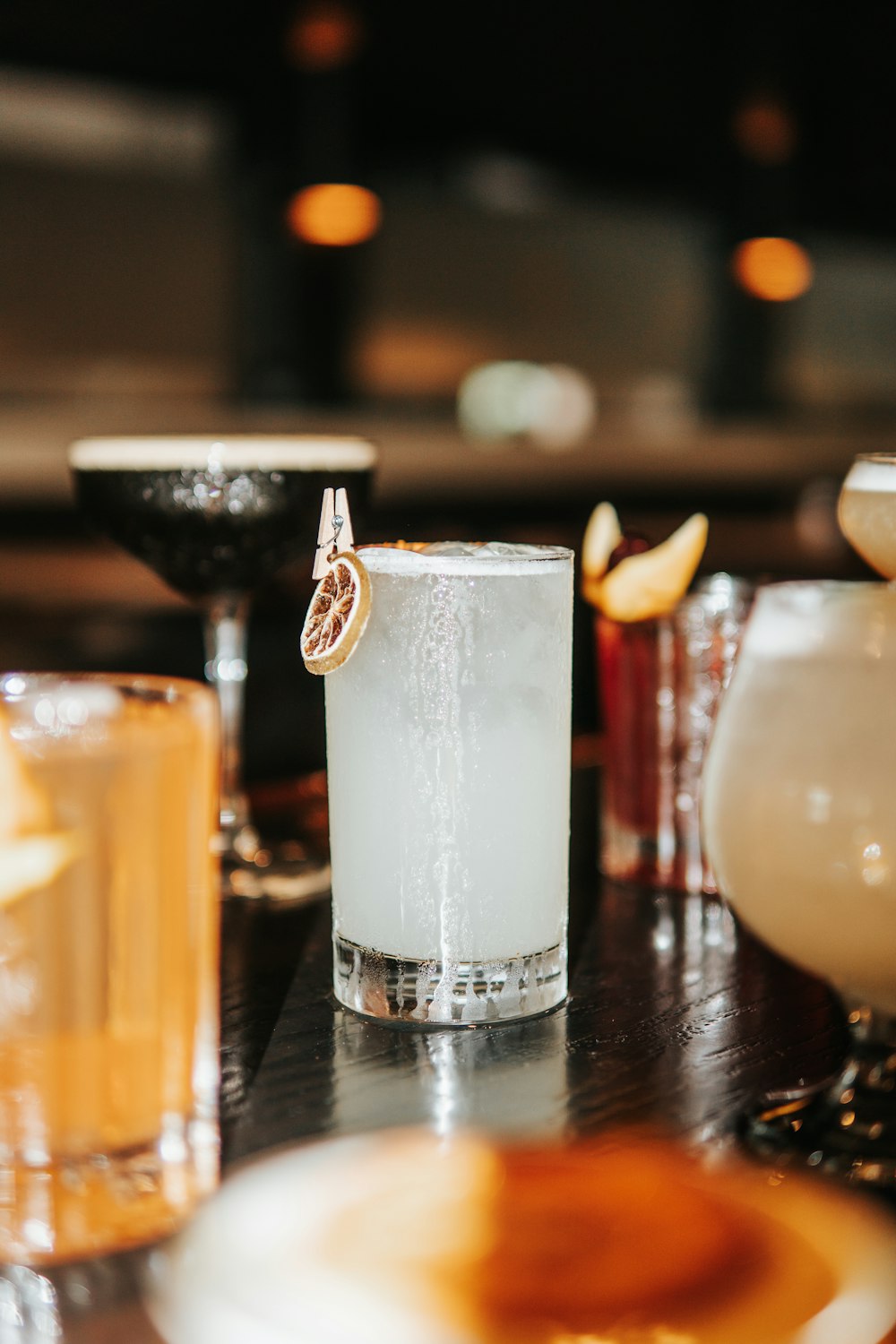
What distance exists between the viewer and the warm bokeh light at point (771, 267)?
6.74 m

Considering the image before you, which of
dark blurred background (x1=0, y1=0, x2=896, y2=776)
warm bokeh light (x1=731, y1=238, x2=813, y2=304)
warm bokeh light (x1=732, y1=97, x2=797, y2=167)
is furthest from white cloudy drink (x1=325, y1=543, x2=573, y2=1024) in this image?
warm bokeh light (x1=731, y1=238, x2=813, y2=304)

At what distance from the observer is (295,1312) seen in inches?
15.3

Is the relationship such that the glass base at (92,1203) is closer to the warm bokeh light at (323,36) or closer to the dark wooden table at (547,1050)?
the dark wooden table at (547,1050)

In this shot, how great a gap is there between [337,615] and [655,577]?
11.4 inches

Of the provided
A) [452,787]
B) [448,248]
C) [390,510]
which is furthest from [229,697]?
[448,248]

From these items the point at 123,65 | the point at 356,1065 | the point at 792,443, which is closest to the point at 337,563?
the point at 356,1065

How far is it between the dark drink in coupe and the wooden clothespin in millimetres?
261

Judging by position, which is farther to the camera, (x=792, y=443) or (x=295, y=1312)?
(x=792, y=443)

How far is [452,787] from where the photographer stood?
64 centimetres

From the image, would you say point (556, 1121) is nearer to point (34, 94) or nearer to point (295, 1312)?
point (295, 1312)

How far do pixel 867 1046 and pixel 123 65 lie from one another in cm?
541

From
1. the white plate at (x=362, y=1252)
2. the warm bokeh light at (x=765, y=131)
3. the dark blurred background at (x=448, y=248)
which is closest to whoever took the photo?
the white plate at (x=362, y=1252)

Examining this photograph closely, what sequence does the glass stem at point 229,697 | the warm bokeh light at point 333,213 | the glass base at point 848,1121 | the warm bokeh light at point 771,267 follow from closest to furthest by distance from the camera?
the glass base at point 848,1121, the glass stem at point 229,697, the warm bokeh light at point 333,213, the warm bokeh light at point 771,267

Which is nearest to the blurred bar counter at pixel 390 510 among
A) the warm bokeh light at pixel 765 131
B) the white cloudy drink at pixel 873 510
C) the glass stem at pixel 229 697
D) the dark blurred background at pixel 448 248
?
the dark blurred background at pixel 448 248
